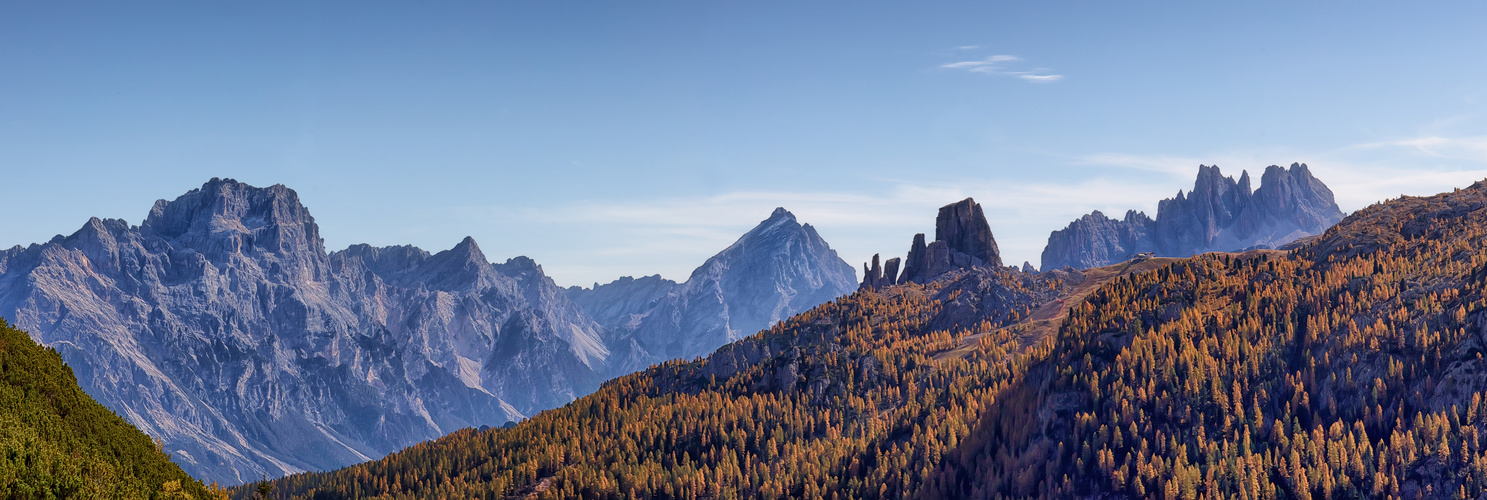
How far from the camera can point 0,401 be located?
14250 cm

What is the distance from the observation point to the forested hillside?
127375 mm

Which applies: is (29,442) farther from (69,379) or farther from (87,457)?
(69,379)

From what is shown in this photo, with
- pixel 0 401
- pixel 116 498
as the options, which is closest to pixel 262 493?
pixel 116 498

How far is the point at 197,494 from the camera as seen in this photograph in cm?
14925

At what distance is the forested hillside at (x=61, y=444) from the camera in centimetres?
12738

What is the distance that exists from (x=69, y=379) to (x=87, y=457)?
2655cm

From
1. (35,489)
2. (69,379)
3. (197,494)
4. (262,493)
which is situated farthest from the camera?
(69,379)

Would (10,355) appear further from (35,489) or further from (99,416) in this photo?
(35,489)

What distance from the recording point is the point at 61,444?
141250mm

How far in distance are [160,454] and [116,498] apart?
2868 cm

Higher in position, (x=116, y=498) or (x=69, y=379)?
(x=69, y=379)

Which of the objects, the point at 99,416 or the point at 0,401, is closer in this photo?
the point at 0,401

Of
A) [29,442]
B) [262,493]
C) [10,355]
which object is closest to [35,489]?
[29,442]

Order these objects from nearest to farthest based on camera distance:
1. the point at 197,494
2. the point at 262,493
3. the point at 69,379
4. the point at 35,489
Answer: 1. the point at 35,489
2. the point at 262,493
3. the point at 197,494
4. the point at 69,379
